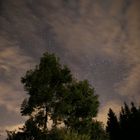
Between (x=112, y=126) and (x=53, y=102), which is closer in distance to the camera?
(x=53, y=102)

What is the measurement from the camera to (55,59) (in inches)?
1961

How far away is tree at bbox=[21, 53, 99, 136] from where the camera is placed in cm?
4588

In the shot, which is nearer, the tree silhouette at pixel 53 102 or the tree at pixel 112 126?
the tree silhouette at pixel 53 102

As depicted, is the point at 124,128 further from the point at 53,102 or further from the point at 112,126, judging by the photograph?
the point at 53,102

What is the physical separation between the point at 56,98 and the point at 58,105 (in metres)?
1.24

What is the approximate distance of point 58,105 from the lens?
152 ft

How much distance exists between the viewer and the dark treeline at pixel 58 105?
45.6 meters

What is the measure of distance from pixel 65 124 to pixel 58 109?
504 cm

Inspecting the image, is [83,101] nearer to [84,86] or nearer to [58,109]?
[84,86]

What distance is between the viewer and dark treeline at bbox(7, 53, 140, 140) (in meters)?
45.6

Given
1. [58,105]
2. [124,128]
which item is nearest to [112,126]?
[124,128]

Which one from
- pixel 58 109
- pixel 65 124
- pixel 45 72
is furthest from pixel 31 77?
pixel 65 124

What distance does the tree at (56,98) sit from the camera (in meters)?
45.9

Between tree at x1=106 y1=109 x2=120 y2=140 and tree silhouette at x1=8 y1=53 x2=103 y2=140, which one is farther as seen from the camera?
tree at x1=106 y1=109 x2=120 y2=140
